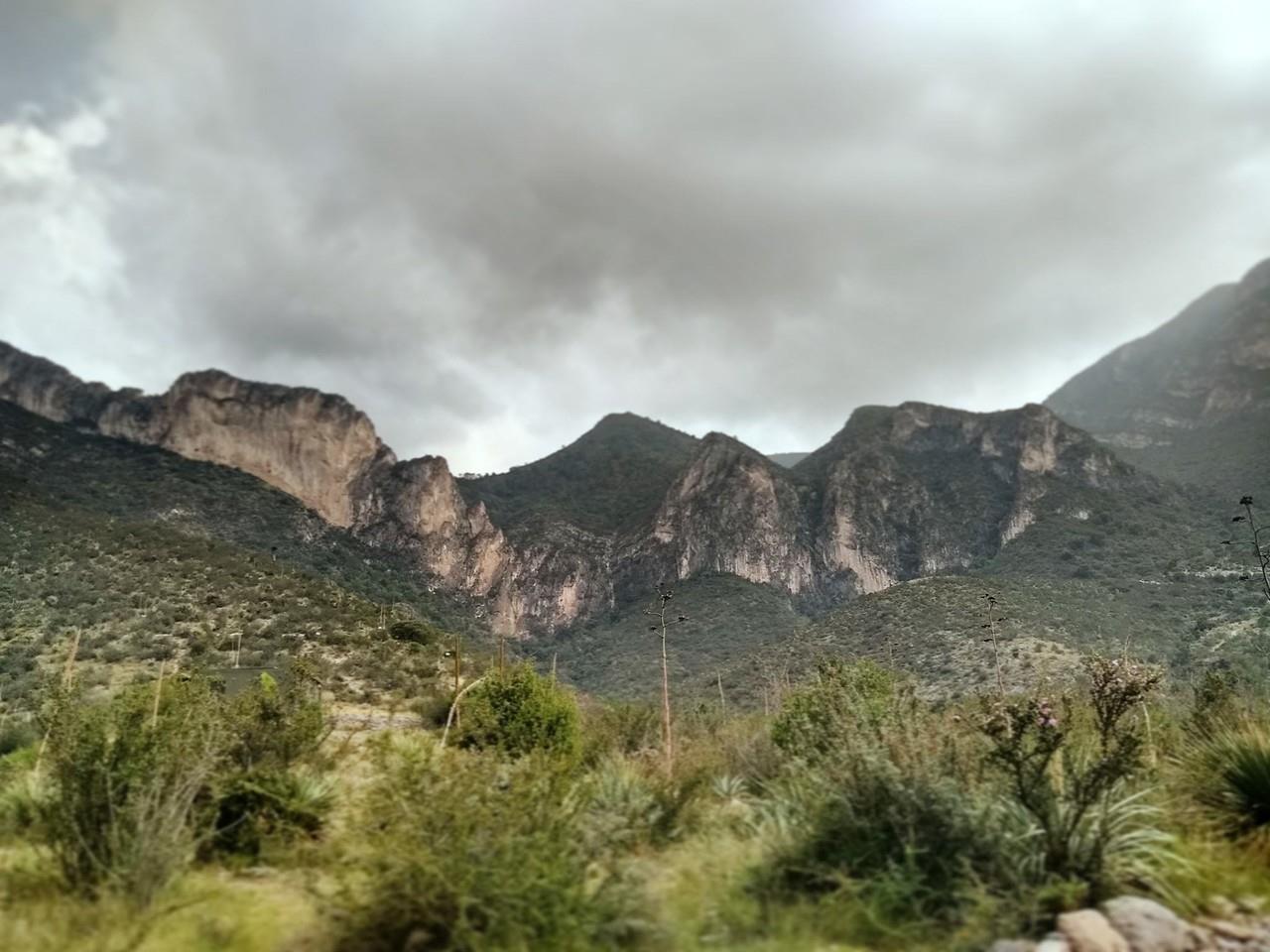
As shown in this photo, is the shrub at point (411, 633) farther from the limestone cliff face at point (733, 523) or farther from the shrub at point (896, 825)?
the limestone cliff face at point (733, 523)

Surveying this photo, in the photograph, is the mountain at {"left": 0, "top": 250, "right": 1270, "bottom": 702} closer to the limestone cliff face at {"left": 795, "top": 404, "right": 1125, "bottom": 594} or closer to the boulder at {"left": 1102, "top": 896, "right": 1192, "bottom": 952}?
the limestone cliff face at {"left": 795, "top": 404, "right": 1125, "bottom": 594}

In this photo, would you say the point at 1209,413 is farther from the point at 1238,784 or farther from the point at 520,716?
the point at 1238,784

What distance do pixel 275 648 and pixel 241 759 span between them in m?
35.7

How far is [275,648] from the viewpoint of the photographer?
140 feet

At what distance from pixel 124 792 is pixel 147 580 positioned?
165ft

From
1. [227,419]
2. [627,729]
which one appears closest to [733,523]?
[227,419]

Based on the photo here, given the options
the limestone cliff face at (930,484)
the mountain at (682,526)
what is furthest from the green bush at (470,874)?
the limestone cliff face at (930,484)

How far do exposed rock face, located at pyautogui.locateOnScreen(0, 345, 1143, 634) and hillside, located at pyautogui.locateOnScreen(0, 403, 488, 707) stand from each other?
24677mm

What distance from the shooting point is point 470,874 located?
5438mm

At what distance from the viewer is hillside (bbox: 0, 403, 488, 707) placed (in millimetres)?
38688

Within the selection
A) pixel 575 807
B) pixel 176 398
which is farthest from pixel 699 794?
pixel 176 398

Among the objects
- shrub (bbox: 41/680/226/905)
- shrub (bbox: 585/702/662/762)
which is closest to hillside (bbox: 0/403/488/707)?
shrub (bbox: 585/702/662/762)

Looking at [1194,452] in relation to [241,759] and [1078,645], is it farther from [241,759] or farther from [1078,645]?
[241,759]

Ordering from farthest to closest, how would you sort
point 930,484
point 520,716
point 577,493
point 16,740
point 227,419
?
point 577,493
point 930,484
point 227,419
point 16,740
point 520,716
